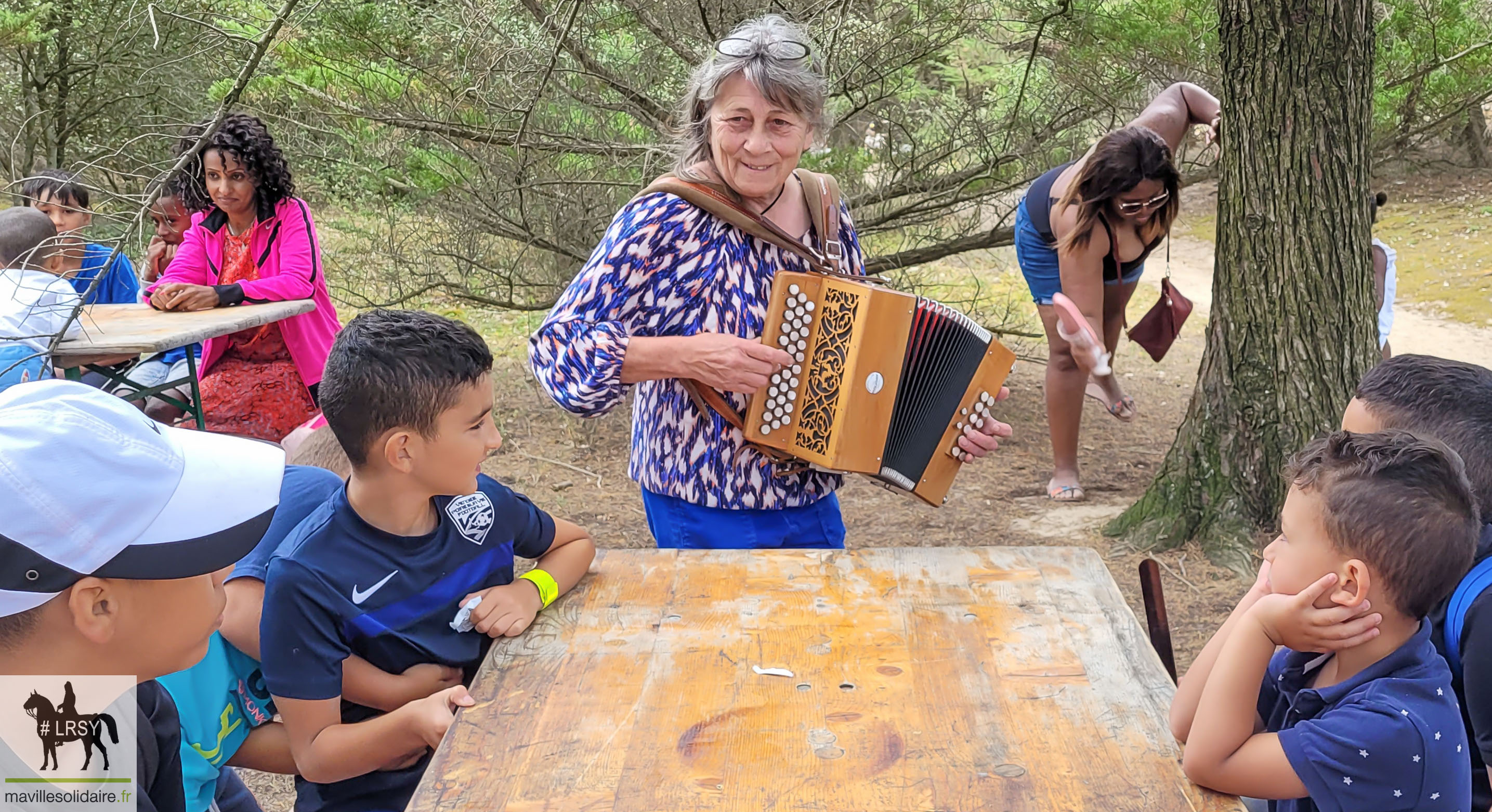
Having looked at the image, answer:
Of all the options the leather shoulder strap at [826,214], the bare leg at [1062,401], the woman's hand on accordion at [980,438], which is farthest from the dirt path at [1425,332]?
the leather shoulder strap at [826,214]

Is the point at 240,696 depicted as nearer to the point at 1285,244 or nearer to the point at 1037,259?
the point at 1285,244

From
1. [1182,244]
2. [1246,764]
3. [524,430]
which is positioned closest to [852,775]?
[1246,764]

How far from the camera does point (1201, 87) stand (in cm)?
511

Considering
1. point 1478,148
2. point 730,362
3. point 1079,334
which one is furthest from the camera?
point 1478,148

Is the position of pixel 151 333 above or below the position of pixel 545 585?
below

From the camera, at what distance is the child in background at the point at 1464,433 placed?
5.16 feet

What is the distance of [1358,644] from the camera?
1.48 m

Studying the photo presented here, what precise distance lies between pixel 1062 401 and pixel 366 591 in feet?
12.1

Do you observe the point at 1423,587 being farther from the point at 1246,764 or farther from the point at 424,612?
the point at 424,612

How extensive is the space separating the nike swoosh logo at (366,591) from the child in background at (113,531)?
14.6 inches

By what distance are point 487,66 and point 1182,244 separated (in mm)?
11030

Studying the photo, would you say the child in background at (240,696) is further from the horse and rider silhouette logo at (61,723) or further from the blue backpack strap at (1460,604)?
the blue backpack strap at (1460,604)

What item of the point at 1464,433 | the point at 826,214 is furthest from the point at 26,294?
the point at 1464,433

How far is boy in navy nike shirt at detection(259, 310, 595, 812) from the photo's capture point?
1725mm
